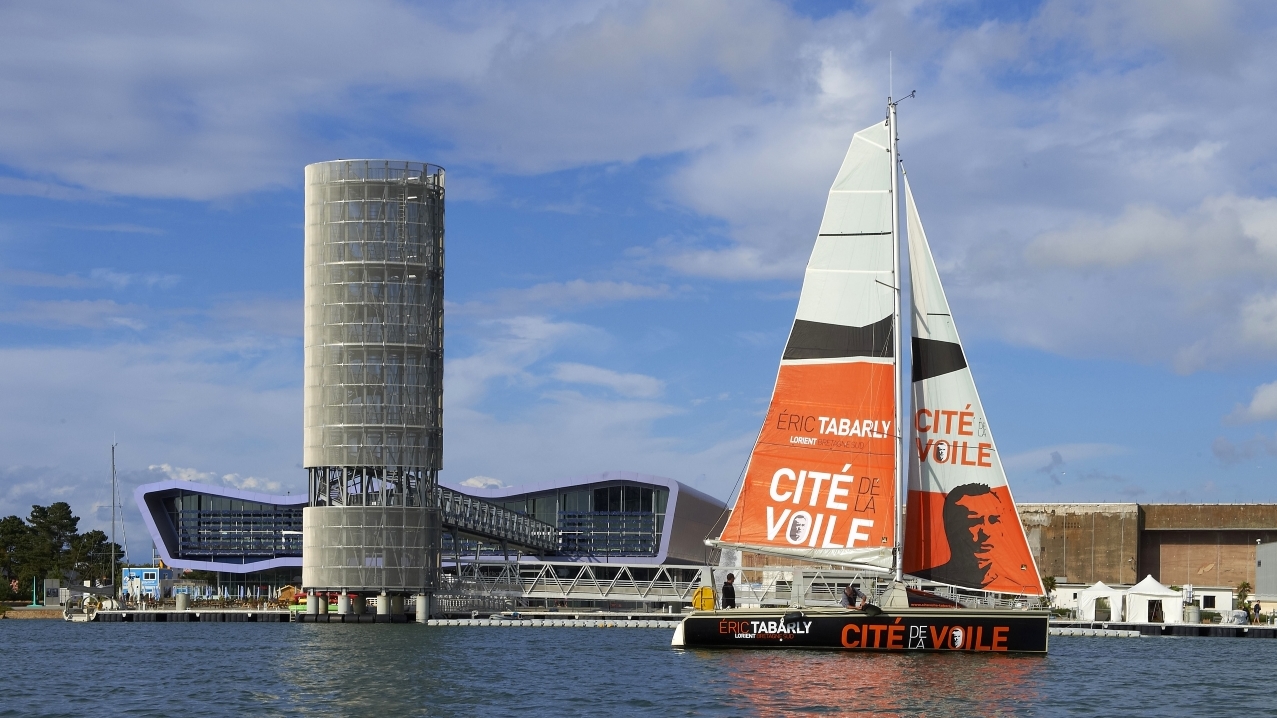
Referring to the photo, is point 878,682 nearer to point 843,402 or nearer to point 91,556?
point 843,402

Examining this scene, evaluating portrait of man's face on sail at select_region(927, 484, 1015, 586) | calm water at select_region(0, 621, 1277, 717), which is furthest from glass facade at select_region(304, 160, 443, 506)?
portrait of man's face on sail at select_region(927, 484, 1015, 586)

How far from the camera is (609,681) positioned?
37438 mm

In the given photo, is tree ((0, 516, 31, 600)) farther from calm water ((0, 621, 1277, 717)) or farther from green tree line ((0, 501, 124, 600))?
calm water ((0, 621, 1277, 717))

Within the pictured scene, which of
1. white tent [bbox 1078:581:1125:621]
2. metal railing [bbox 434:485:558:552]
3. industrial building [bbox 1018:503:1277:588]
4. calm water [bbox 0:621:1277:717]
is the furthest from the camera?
industrial building [bbox 1018:503:1277:588]

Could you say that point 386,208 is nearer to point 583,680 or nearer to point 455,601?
point 455,601

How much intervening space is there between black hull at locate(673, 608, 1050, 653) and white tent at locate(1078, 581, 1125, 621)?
41.8 m

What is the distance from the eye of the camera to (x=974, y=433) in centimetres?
3891

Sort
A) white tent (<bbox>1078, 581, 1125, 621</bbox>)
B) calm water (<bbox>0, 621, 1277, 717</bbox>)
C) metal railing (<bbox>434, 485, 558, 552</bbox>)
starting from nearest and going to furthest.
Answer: calm water (<bbox>0, 621, 1277, 717</bbox>)
white tent (<bbox>1078, 581, 1125, 621</bbox>)
metal railing (<bbox>434, 485, 558, 552</bbox>)

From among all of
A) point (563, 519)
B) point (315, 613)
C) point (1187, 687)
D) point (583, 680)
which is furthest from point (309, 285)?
point (1187, 687)

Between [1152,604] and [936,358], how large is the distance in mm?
41222

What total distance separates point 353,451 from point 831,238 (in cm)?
4506

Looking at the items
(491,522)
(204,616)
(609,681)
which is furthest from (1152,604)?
(204,616)

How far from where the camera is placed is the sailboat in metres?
38.4

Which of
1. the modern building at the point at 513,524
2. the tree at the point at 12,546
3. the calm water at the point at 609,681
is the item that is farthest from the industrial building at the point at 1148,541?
the tree at the point at 12,546
